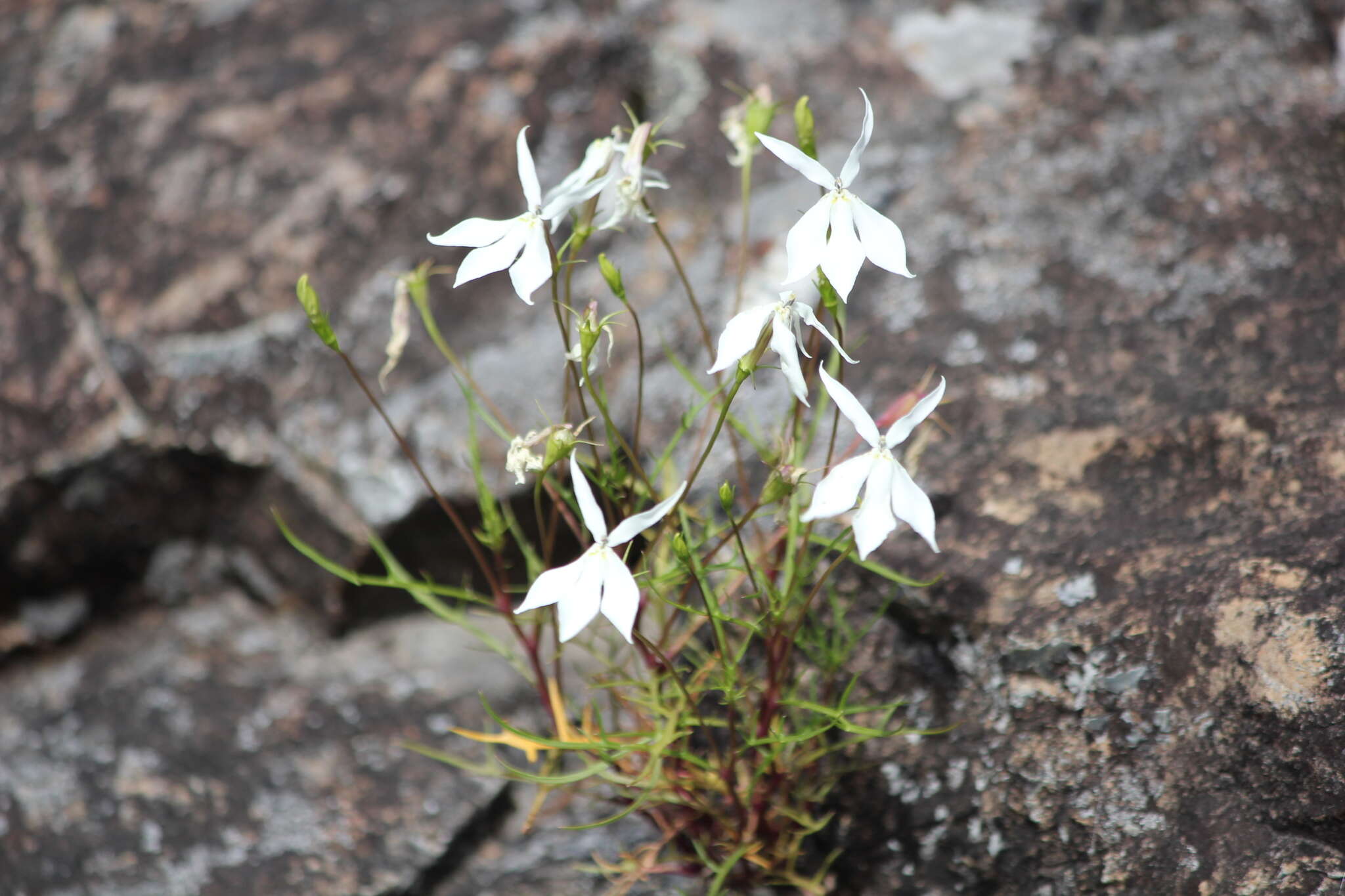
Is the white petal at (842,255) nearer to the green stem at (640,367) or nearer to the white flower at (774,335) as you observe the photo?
the white flower at (774,335)

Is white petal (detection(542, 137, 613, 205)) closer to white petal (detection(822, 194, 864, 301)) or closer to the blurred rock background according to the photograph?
white petal (detection(822, 194, 864, 301))

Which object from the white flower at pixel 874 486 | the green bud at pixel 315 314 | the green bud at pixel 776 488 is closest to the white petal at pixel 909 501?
the white flower at pixel 874 486

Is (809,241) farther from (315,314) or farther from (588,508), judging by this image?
(315,314)

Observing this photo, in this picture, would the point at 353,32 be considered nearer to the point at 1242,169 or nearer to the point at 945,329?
the point at 945,329

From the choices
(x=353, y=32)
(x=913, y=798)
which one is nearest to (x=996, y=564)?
(x=913, y=798)

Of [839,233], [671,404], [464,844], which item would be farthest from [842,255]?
[464,844]

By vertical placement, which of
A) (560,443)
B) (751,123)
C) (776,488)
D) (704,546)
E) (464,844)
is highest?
(751,123)
